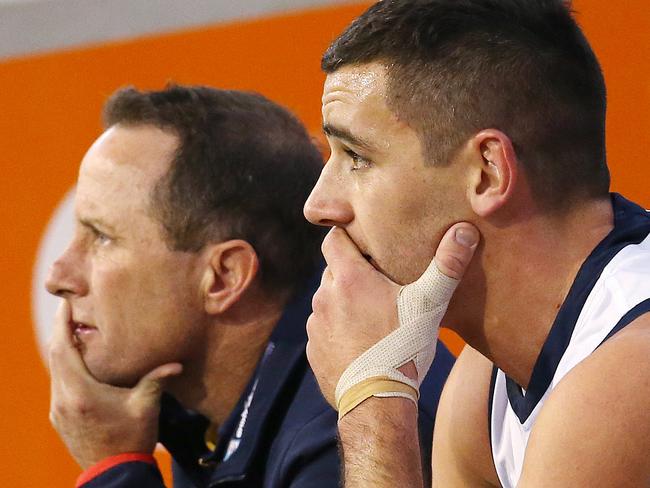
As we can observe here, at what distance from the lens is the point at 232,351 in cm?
201

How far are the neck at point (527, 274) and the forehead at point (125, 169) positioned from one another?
2.46 ft

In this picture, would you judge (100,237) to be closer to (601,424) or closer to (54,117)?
(54,117)

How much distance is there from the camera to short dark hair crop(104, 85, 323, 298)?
A: 6.51 ft

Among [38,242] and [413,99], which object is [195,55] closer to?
[38,242]

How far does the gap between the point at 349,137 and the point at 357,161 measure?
33mm

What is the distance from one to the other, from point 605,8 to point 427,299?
46.4 inches

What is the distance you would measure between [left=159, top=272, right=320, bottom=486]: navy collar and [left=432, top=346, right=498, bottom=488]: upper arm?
0.30 meters

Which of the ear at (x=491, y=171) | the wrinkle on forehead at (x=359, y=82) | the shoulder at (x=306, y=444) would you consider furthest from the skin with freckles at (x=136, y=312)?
the ear at (x=491, y=171)

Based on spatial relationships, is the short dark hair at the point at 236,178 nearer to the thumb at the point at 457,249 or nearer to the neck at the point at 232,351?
the neck at the point at 232,351

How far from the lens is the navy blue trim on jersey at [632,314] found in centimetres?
126

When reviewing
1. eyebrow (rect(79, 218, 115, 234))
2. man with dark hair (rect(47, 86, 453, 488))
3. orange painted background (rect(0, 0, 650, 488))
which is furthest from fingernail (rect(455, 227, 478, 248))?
orange painted background (rect(0, 0, 650, 488))

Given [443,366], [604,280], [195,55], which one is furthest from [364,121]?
[195,55]

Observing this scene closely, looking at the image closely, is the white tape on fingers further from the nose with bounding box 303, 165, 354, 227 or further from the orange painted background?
the orange painted background

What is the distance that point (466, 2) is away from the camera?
4.71 feet
